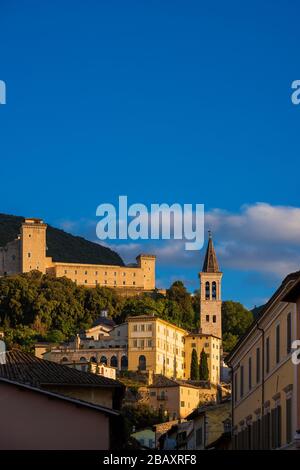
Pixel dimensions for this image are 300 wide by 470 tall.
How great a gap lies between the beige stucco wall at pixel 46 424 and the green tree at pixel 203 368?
136082 millimetres

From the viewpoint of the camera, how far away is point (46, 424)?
30.5 m

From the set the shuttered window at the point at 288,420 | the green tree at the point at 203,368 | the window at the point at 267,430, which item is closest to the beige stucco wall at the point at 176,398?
the green tree at the point at 203,368

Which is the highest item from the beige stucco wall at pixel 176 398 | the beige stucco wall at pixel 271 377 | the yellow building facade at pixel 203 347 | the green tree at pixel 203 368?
the yellow building facade at pixel 203 347

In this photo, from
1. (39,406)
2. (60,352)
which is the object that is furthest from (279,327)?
(60,352)

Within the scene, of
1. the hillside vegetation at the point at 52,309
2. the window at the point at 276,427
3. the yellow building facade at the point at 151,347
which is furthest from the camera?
the hillside vegetation at the point at 52,309

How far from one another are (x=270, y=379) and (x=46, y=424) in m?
7.68

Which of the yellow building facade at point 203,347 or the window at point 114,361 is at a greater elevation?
the yellow building facade at point 203,347

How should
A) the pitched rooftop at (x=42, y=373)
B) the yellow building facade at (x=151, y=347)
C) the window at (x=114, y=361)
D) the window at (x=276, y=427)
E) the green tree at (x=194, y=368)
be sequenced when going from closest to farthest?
the window at (x=276, y=427) → the pitched rooftop at (x=42, y=373) → the yellow building facade at (x=151, y=347) → the green tree at (x=194, y=368) → the window at (x=114, y=361)

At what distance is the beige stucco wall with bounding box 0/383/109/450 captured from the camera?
30172 mm

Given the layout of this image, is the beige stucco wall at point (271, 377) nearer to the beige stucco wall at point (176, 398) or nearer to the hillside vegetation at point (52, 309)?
the beige stucco wall at point (176, 398)

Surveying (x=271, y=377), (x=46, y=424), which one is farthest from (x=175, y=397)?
(x=46, y=424)

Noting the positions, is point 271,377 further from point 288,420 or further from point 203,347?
point 203,347

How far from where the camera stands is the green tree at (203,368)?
548 feet
